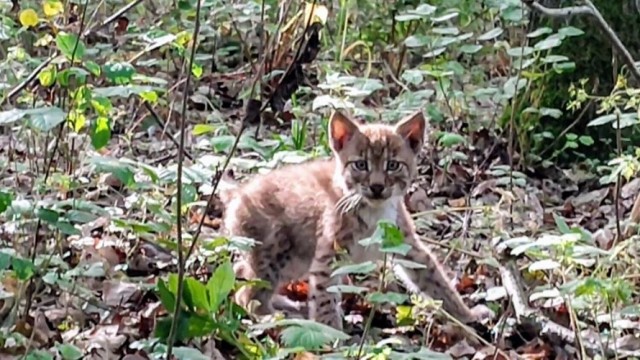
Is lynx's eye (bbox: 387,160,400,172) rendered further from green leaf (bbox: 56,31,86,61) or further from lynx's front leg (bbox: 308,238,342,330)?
green leaf (bbox: 56,31,86,61)

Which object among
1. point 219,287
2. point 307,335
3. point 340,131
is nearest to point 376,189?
point 340,131

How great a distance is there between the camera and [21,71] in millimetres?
5770

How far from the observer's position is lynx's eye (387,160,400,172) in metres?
5.52

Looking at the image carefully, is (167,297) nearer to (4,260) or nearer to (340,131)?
(4,260)

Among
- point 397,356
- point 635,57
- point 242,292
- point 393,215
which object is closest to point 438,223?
point 393,215

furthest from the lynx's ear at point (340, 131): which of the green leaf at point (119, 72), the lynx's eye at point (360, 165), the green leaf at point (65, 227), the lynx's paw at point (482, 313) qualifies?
the green leaf at point (65, 227)

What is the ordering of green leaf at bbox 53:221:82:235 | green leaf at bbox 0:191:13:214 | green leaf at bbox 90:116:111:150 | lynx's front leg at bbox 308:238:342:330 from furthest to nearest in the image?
lynx's front leg at bbox 308:238:342:330, green leaf at bbox 90:116:111:150, green leaf at bbox 53:221:82:235, green leaf at bbox 0:191:13:214

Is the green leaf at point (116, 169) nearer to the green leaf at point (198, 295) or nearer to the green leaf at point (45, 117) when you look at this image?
the green leaf at point (45, 117)

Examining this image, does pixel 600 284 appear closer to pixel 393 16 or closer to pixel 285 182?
pixel 285 182

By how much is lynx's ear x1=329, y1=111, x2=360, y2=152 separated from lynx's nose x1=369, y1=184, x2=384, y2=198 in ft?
0.95

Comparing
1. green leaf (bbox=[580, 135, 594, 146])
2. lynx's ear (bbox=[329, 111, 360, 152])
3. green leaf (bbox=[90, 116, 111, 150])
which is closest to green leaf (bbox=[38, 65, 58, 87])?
green leaf (bbox=[90, 116, 111, 150])

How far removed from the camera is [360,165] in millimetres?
5527

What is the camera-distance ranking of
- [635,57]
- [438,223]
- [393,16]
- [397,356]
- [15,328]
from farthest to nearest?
[393,16], [635,57], [438,223], [15,328], [397,356]

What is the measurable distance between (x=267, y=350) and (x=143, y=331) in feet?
2.93
